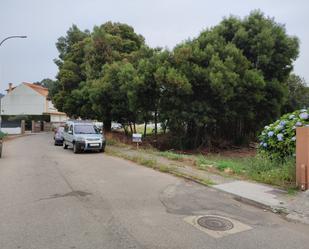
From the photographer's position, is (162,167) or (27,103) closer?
(162,167)

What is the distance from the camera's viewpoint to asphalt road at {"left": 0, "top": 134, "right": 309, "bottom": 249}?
4.27 m

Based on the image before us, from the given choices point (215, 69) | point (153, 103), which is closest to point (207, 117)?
point (215, 69)

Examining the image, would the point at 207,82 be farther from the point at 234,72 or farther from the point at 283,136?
the point at 283,136

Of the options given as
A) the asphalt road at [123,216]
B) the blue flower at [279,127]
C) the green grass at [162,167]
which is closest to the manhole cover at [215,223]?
the asphalt road at [123,216]

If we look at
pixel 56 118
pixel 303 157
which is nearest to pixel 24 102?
pixel 56 118

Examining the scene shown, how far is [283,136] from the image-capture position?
889 cm

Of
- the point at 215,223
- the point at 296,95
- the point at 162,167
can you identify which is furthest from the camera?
the point at 296,95

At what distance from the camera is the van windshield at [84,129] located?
57.4 feet

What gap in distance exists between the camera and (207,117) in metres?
17.0

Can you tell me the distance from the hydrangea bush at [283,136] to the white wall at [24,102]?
5336cm

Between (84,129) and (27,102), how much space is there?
148 feet

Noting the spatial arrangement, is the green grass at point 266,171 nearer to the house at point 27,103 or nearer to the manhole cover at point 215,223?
the manhole cover at point 215,223

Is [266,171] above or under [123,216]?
above

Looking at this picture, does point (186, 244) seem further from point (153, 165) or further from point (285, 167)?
point (153, 165)
